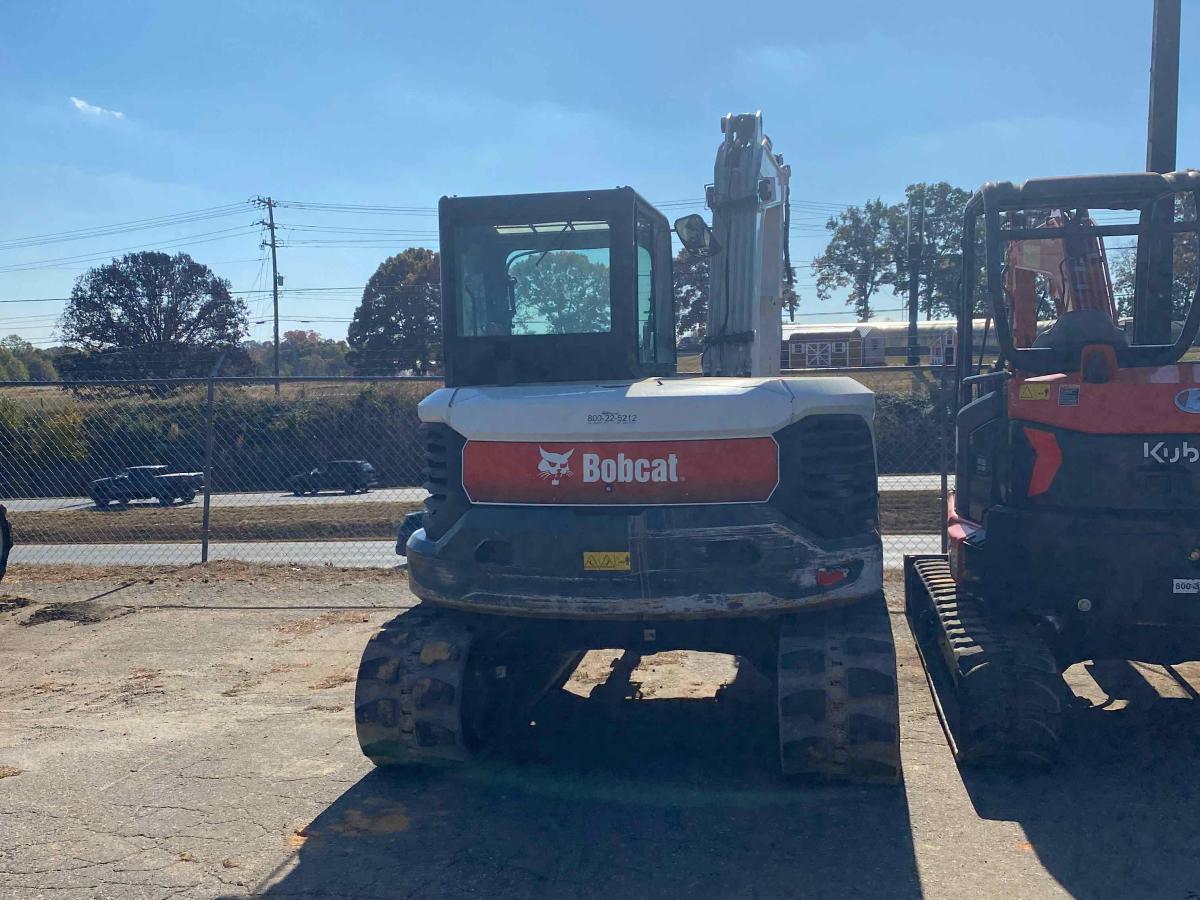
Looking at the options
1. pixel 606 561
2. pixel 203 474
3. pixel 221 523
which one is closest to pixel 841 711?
pixel 606 561

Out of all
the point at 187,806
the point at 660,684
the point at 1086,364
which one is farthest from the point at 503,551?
the point at 1086,364

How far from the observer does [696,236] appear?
20.6 ft

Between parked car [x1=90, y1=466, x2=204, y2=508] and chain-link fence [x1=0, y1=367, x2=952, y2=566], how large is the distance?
0.10ft

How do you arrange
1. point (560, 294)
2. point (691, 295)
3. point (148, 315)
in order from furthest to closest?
point (148, 315) → point (691, 295) → point (560, 294)

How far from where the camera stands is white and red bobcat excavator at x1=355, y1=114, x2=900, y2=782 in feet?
15.8

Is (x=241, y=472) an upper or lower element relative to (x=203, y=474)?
lower

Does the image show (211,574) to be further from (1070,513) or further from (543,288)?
(1070,513)

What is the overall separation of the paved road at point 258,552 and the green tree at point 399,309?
25.3 meters

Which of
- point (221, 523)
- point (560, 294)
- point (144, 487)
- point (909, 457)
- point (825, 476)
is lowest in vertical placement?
point (221, 523)

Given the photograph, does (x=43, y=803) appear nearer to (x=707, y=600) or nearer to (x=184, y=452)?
→ (x=707, y=600)

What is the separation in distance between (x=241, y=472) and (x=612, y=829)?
2074 centimetres

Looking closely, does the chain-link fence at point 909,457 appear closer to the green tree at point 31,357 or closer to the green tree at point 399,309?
the green tree at point 399,309

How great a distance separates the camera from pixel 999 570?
5.41 metres

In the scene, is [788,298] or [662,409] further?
[788,298]
